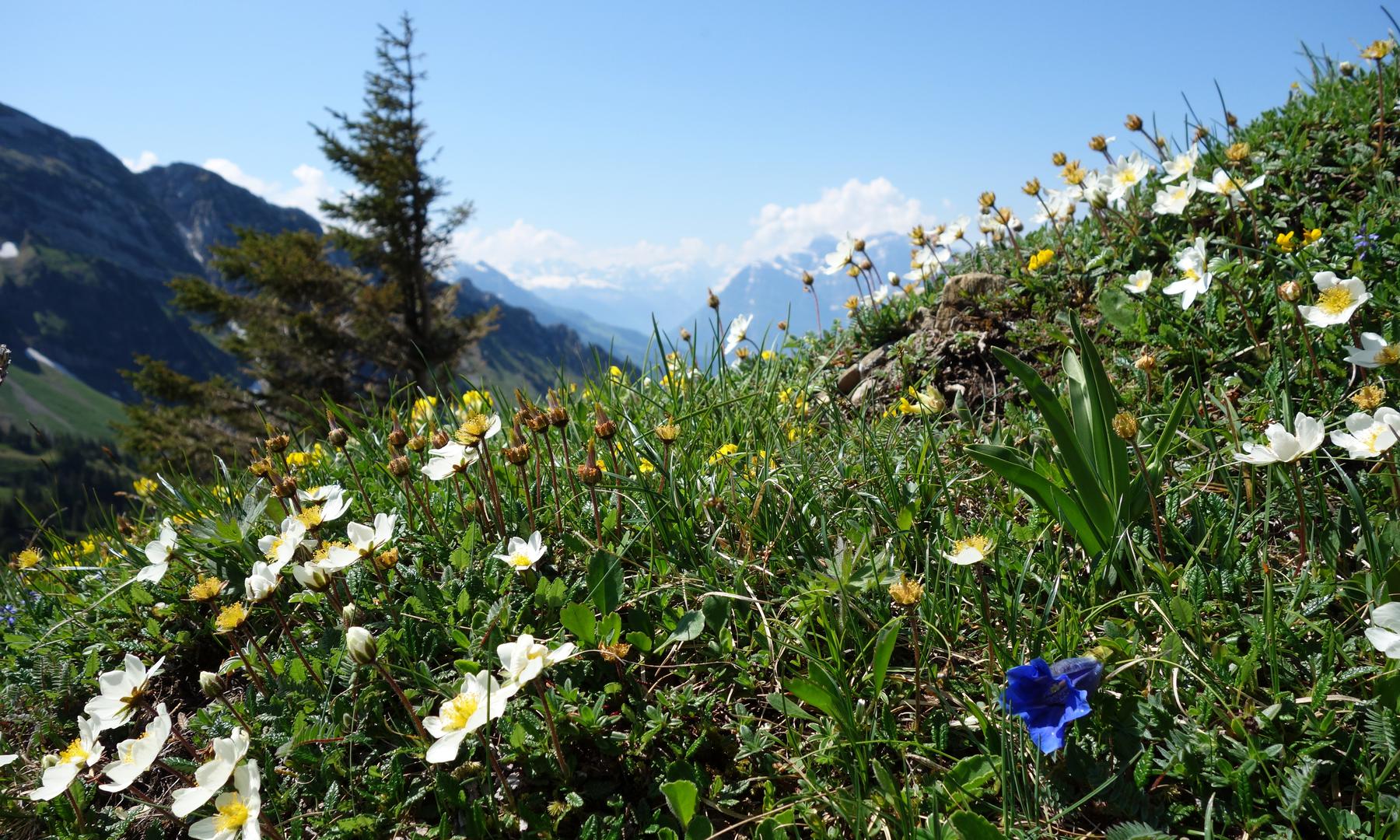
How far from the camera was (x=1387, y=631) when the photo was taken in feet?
4.23

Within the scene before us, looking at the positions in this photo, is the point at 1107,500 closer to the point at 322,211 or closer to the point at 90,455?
the point at 322,211

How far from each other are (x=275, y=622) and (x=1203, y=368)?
2931 mm

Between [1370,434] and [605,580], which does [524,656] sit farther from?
[1370,434]

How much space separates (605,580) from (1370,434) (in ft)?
5.38

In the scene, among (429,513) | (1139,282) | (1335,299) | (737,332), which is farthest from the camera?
(737,332)

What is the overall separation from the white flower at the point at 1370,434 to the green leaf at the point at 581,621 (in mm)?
1562

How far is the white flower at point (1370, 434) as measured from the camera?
58.7 inches

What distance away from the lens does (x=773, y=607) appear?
6.28 feet

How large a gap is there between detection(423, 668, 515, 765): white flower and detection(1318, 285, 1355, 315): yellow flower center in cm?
218

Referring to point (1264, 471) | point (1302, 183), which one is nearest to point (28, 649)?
point (1264, 471)

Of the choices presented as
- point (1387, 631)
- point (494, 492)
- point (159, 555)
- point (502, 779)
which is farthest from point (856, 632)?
point (159, 555)

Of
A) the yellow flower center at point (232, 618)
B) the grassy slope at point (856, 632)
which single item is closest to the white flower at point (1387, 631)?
the grassy slope at point (856, 632)

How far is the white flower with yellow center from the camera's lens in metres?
1.50

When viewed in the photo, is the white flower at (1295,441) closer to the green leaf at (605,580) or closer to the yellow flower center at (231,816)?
the green leaf at (605,580)
